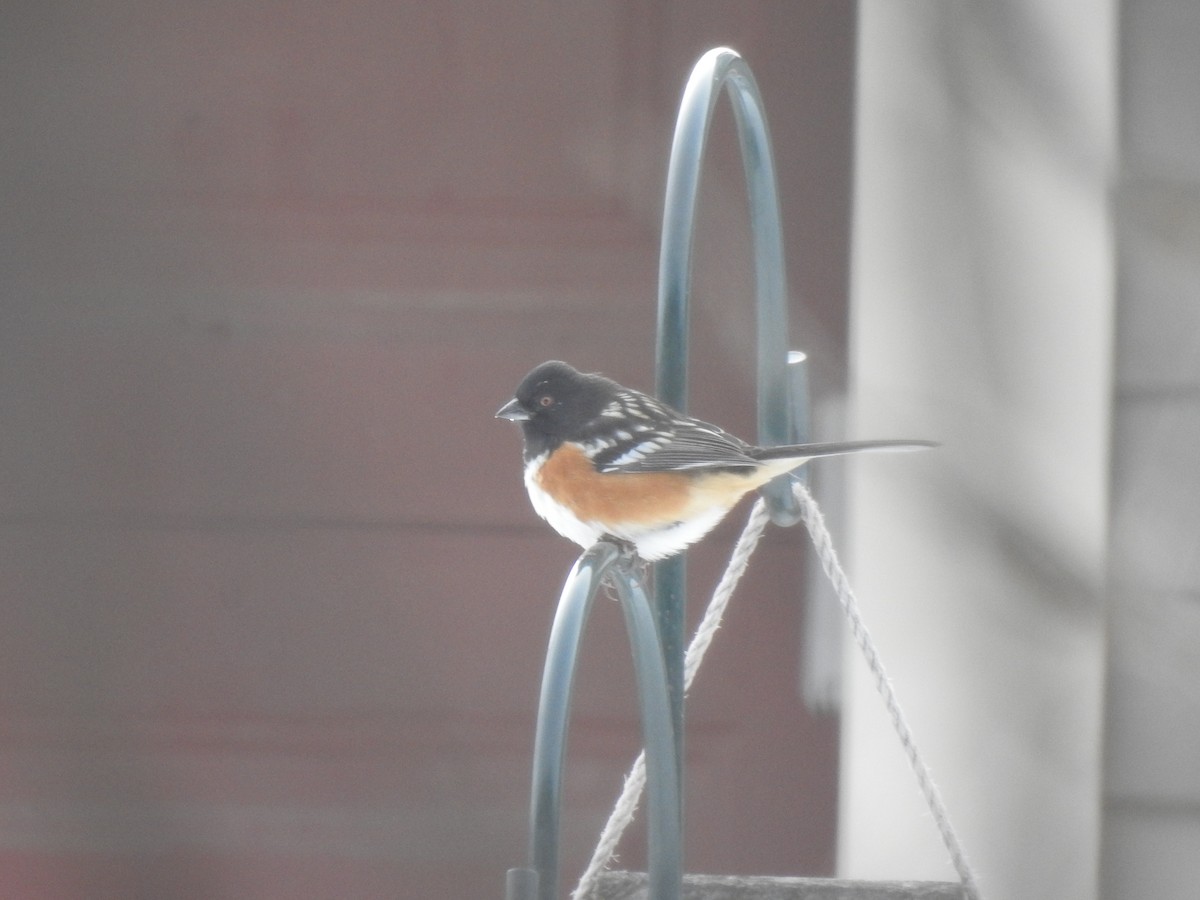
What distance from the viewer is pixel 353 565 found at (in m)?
2.74

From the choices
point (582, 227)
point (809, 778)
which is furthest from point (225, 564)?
point (809, 778)

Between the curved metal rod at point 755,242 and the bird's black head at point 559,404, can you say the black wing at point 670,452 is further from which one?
the curved metal rod at point 755,242

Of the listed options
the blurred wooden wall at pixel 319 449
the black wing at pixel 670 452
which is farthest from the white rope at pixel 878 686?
the blurred wooden wall at pixel 319 449

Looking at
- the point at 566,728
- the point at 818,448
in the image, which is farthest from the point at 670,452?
the point at 566,728

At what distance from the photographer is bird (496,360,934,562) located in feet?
6.34

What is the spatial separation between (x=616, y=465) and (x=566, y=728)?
3.13ft

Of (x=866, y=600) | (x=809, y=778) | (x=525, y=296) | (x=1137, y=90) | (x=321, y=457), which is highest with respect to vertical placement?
(x=1137, y=90)

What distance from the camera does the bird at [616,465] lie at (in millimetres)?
1932

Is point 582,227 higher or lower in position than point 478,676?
higher

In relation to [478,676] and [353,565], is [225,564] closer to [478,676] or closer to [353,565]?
[353,565]

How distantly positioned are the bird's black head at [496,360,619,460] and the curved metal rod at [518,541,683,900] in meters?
0.74

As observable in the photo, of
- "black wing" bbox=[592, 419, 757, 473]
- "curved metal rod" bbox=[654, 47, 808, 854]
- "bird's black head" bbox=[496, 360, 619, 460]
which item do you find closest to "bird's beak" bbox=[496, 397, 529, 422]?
"bird's black head" bbox=[496, 360, 619, 460]

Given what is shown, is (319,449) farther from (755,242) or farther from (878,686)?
(878,686)

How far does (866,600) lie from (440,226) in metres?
1.07
